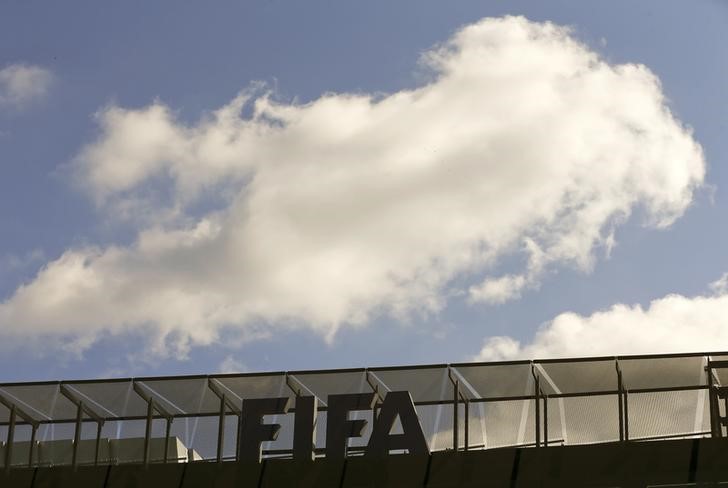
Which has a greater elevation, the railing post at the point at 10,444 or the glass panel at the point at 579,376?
the glass panel at the point at 579,376

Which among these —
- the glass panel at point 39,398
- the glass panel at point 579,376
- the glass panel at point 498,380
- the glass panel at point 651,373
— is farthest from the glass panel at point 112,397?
the glass panel at point 651,373

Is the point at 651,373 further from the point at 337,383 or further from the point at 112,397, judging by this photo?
the point at 112,397

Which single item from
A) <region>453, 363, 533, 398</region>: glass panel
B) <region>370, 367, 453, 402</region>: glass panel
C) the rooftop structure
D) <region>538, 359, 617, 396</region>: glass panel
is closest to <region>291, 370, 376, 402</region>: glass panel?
the rooftop structure

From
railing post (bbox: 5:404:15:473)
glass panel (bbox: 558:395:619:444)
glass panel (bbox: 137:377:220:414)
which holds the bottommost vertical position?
railing post (bbox: 5:404:15:473)

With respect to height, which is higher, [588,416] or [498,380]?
[498,380]

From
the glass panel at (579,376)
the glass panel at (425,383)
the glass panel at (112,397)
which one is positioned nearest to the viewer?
the glass panel at (579,376)

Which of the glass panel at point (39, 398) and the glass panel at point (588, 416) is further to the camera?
the glass panel at point (39, 398)

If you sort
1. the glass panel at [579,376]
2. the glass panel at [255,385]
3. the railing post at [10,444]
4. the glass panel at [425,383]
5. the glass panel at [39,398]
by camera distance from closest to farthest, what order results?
1. the railing post at [10,444]
2. the glass panel at [579,376]
3. the glass panel at [425,383]
4. the glass panel at [255,385]
5. the glass panel at [39,398]

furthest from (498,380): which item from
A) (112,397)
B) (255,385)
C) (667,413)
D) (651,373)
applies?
(112,397)

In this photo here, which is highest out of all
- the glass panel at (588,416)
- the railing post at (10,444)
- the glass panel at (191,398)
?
the glass panel at (191,398)

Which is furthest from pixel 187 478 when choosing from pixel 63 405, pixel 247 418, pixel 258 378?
pixel 63 405

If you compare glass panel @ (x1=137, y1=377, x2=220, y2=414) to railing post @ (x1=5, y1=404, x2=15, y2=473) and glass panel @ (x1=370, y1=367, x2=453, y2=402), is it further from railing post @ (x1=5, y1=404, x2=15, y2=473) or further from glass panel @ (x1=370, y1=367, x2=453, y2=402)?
glass panel @ (x1=370, y1=367, x2=453, y2=402)

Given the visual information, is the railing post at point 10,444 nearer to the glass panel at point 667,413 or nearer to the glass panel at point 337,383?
the glass panel at point 337,383

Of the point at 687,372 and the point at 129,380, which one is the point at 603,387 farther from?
the point at 129,380
